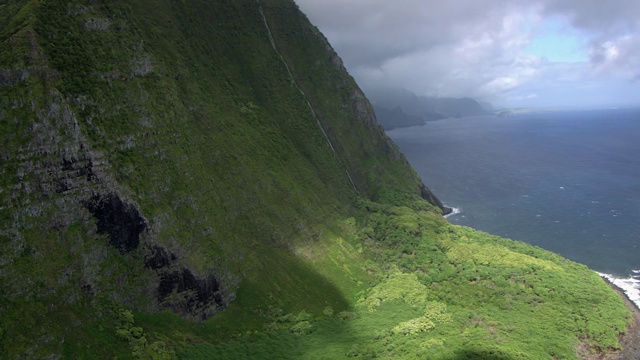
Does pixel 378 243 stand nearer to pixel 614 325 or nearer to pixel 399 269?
pixel 399 269

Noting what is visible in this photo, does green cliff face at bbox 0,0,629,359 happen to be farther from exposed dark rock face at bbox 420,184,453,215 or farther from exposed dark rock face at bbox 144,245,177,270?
exposed dark rock face at bbox 420,184,453,215

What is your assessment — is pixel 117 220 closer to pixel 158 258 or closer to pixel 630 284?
pixel 158 258

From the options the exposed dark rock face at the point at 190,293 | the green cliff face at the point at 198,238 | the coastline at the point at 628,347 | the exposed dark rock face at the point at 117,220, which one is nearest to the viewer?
the green cliff face at the point at 198,238

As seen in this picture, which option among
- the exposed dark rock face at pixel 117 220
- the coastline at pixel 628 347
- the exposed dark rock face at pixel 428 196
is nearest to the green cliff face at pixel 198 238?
the exposed dark rock face at pixel 117 220

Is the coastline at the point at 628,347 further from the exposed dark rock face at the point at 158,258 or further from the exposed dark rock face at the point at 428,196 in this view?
the exposed dark rock face at the point at 428,196

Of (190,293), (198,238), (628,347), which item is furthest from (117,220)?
(628,347)

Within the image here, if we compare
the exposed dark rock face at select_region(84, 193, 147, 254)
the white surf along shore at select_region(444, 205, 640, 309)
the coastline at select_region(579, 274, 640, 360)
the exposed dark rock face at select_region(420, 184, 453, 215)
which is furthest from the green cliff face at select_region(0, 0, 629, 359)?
the exposed dark rock face at select_region(420, 184, 453, 215)

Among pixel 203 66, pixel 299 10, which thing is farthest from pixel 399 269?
pixel 299 10
